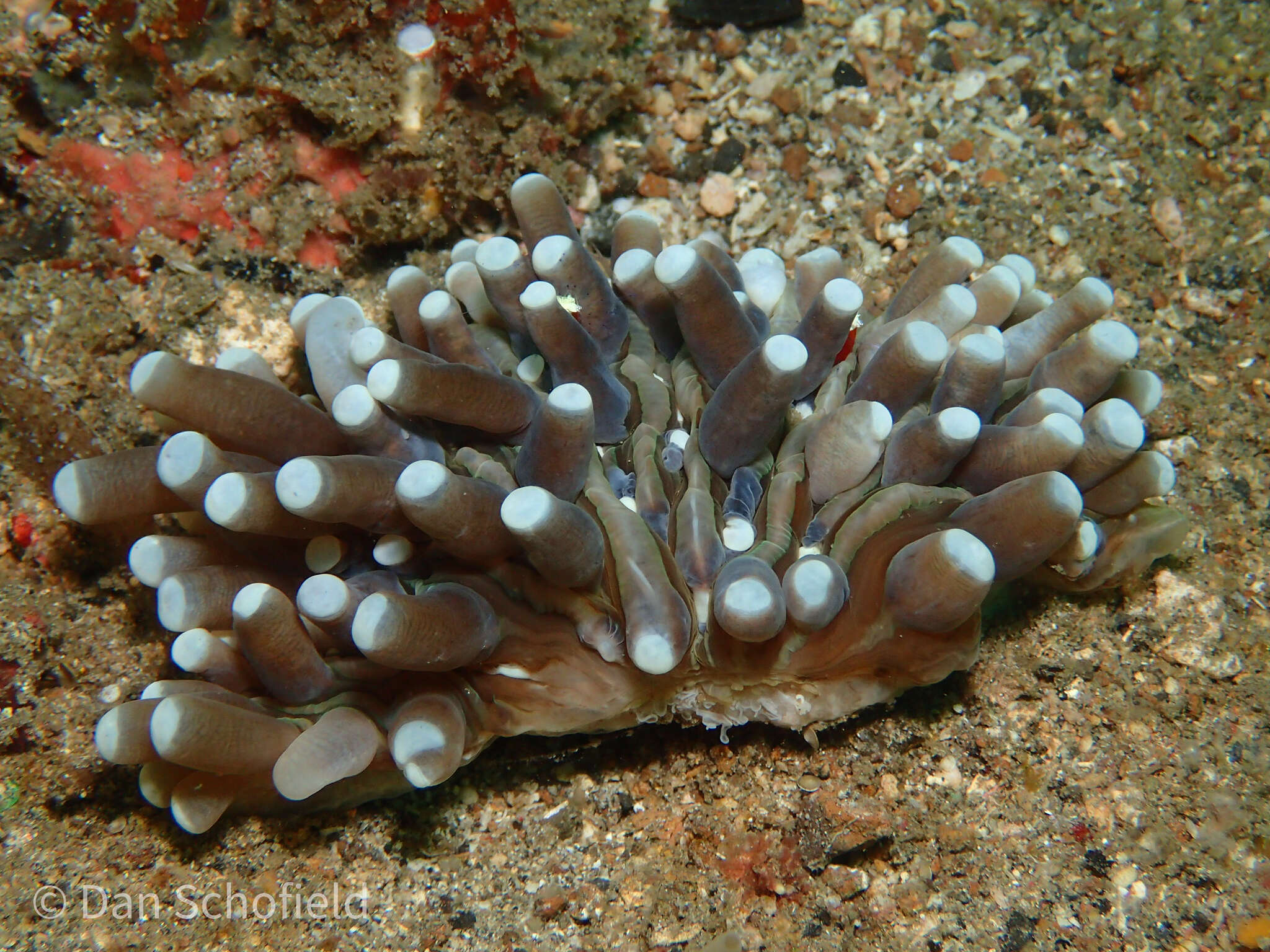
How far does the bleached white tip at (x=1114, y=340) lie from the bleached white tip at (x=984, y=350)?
37cm

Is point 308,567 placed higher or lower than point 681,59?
lower

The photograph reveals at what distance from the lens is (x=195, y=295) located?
334 centimetres

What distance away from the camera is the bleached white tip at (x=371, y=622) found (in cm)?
203

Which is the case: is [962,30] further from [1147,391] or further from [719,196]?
[1147,391]

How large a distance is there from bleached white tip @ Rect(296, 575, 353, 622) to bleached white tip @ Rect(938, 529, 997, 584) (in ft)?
5.23

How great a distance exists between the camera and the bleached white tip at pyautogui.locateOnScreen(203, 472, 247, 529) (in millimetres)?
2209

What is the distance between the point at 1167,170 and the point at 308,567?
4.18 metres

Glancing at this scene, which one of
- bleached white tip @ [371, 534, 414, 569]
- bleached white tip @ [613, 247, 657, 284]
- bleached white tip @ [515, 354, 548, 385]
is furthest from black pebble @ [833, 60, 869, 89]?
bleached white tip @ [371, 534, 414, 569]

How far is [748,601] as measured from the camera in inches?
81.4

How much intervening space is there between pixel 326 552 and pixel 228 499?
1.26 ft

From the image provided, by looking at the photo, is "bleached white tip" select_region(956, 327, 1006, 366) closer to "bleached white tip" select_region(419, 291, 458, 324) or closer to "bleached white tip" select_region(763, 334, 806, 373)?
"bleached white tip" select_region(763, 334, 806, 373)

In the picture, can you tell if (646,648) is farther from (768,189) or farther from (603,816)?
(768,189)

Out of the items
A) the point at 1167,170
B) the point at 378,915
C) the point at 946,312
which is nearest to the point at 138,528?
the point at 378,915

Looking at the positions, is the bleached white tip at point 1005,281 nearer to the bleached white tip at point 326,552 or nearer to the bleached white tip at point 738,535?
the bleached white tip at point 738,535
